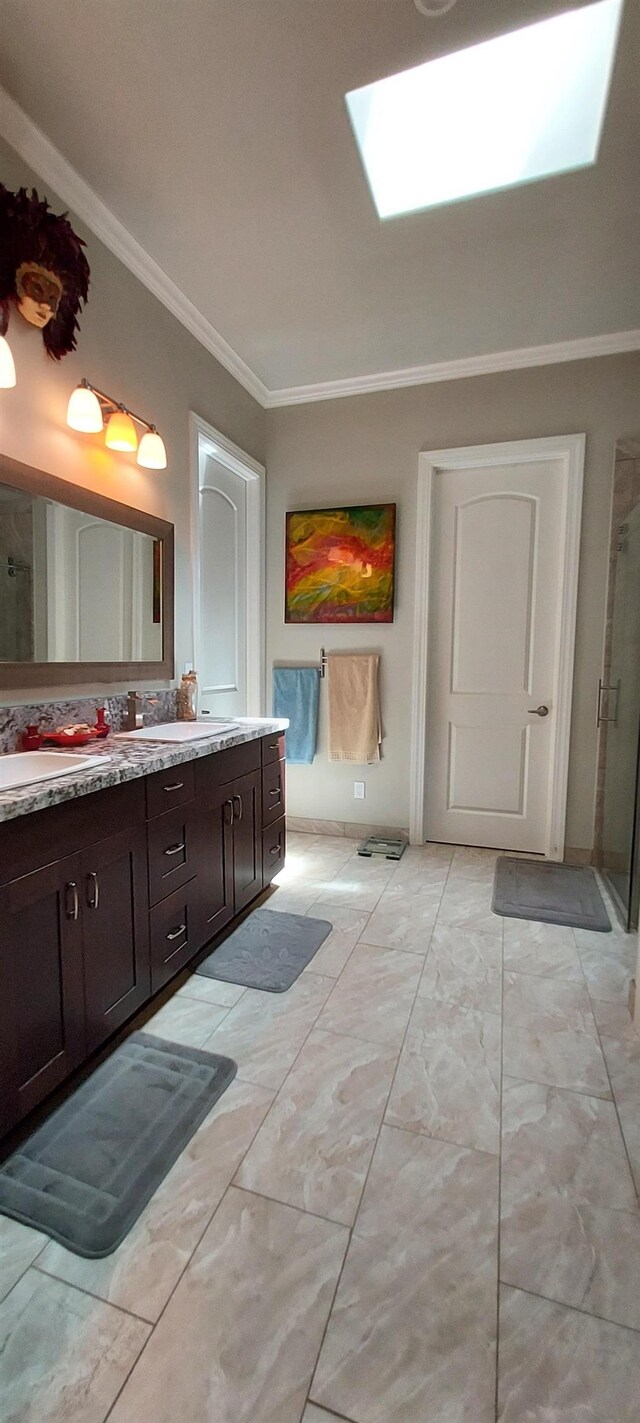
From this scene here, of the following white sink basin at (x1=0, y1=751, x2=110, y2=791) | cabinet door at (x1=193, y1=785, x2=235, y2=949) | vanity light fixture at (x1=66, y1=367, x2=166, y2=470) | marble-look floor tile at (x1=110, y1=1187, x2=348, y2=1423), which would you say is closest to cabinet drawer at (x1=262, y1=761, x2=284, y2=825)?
cabinet door at (x1=193, y1=785, x2=235, y2=949)

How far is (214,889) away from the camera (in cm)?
209

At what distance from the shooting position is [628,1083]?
150 centimetres

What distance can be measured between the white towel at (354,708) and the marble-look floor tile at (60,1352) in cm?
256

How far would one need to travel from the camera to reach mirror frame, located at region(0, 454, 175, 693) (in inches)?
67.6

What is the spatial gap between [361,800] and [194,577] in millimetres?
1676

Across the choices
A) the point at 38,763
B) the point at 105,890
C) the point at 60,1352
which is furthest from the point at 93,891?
the point at 60,1352

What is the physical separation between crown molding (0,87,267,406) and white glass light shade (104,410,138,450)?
2.02 feet

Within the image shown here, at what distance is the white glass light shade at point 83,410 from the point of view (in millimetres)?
1864

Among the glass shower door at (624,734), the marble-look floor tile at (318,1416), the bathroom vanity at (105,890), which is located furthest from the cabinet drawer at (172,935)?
the glass shower door at (624,734)

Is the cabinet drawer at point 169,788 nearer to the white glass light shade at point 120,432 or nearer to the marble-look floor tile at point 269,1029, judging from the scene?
the marble-look floor tile at point 269,1029

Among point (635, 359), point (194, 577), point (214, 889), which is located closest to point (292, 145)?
point (194, 577)

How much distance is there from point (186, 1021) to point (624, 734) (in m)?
2.19

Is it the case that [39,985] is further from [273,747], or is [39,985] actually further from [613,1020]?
[613,1020]

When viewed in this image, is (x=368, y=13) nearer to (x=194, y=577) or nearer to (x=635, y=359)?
(x=194, y=577)
